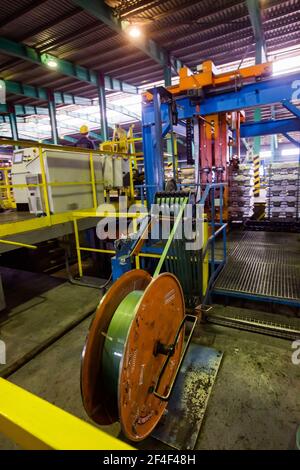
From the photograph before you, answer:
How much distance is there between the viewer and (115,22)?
7801 millimetres

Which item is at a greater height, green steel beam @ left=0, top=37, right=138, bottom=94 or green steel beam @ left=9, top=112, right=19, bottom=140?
green steel beam @ left=0, top=37, right=138, bottom=94

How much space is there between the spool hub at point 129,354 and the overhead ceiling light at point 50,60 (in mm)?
11639

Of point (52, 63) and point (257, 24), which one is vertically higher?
point (52, 63)

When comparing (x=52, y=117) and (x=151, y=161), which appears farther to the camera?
(x=52, y=117)

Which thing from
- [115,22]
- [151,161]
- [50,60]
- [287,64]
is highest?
[50,60]

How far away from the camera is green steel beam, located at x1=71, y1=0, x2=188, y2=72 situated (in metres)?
6.88

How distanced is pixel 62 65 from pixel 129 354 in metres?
12.8

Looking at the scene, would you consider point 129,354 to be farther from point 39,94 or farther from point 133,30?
point 39,94

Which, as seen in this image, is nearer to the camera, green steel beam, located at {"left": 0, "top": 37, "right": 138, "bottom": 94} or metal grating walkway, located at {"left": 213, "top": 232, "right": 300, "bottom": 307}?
metal grating walkway, located at {"left": 213, "top": 232, "right": 300, "bottom": 307}

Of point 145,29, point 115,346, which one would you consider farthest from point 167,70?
point 115,346

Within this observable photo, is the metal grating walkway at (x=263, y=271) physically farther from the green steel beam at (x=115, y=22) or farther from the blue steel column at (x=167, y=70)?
the blue steel column at (x=167, y=70)

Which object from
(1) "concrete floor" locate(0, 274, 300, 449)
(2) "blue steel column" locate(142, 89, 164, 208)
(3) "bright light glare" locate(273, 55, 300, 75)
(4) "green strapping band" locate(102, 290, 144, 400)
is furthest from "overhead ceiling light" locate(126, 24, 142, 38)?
(4) "green strapping band" locate(102, 290, 144, 400)

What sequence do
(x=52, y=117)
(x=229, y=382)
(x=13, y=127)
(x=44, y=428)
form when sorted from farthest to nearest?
(x=13, y=127) → (x=52, y=117) → (x=229, y=382) → (x=44, y=428)

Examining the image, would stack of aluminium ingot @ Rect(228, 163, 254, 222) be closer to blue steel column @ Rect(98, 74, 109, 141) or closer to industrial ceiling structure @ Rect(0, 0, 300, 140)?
industrial ceiling structure @ Rect(0, 0, 300, 140)
